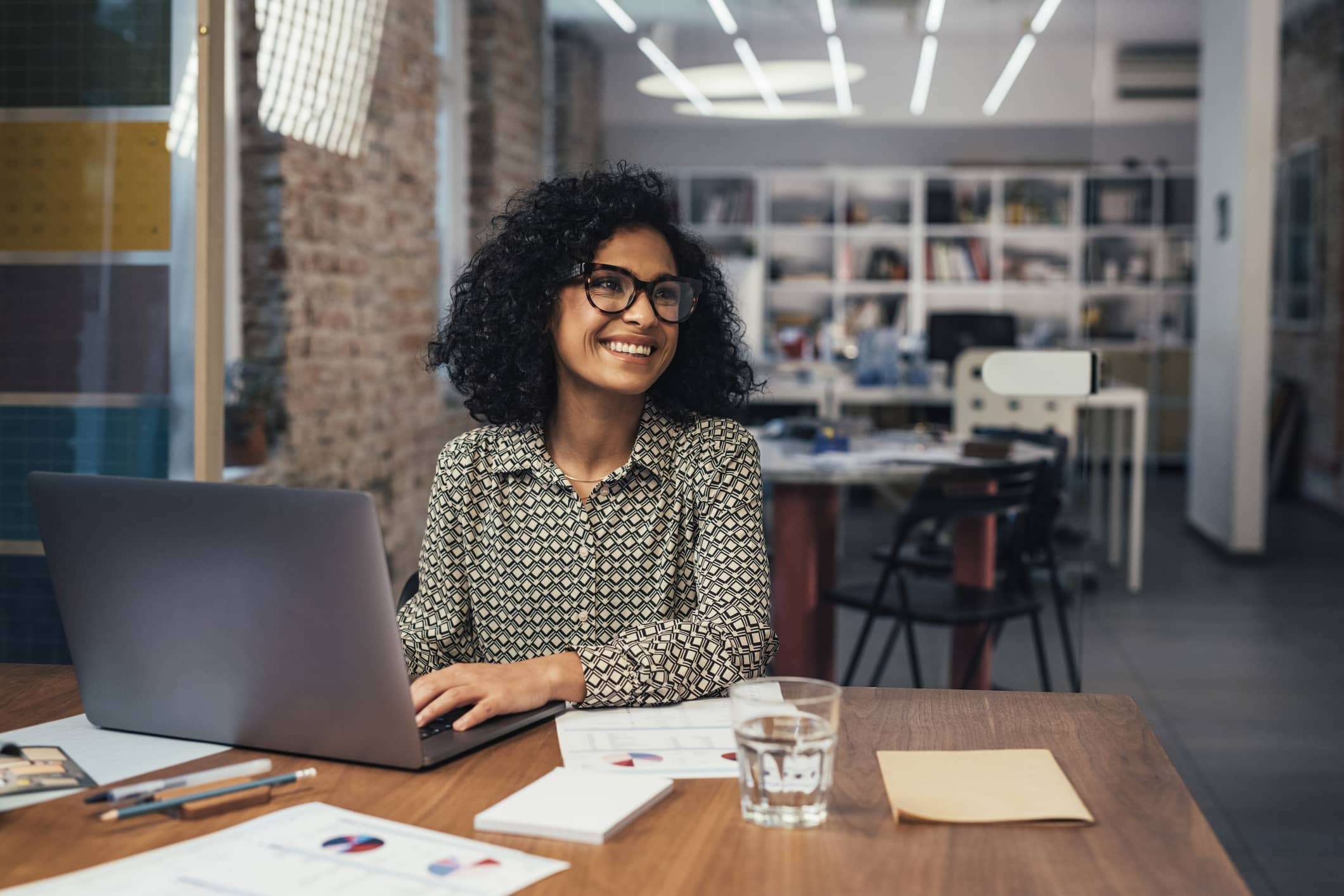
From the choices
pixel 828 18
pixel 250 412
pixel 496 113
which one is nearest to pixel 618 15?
pixel 828 18

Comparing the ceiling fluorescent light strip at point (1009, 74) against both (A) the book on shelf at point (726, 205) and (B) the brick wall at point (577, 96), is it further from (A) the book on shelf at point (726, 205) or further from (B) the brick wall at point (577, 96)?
(B) the brick wall at point (577, 96)

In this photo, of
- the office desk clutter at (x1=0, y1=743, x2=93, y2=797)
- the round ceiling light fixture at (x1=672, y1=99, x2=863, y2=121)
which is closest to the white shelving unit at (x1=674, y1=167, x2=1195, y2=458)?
Answer: the round ceiling light fixture at (x1=672, y1=99, x2=863, y2=121)

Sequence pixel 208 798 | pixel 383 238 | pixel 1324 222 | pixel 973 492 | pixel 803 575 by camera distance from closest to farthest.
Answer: pixel 208 798
pixel 973 492
pixel 803 575
pixel 383 238
pixel 1324 222

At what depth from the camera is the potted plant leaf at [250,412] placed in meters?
3.81

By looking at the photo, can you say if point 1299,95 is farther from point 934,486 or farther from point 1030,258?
point 934,486

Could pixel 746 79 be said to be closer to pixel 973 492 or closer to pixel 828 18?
pixel 828 18

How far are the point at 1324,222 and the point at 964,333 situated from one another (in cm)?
394

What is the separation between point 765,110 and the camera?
12.2ft

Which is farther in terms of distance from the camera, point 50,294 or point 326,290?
point 326,290

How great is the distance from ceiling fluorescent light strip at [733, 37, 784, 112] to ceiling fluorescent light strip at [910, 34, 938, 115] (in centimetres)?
38

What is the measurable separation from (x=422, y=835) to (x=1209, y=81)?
674cm

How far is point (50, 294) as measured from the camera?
7.14 feet

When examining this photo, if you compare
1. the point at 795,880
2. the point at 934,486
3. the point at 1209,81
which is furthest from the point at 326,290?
the point at 1209,81

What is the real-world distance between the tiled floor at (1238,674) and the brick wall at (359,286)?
172cm
